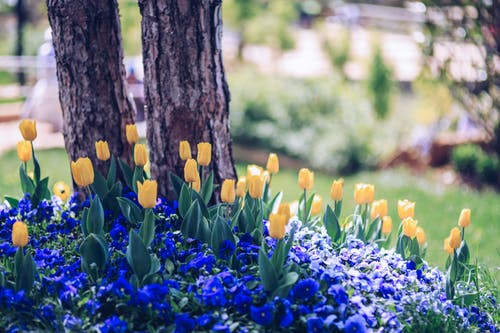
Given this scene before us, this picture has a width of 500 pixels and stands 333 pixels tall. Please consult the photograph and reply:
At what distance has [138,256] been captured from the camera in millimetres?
2506

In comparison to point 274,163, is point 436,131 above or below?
below

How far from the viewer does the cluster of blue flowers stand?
7.78 feet

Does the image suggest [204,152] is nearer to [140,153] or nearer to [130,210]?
[140,153]

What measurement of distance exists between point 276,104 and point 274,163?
512 centimetres

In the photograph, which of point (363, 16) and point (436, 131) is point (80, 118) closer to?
point (436, 131)

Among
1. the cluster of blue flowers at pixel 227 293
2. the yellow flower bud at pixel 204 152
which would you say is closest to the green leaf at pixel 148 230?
the cluster of blue flowers at pixel 227 293

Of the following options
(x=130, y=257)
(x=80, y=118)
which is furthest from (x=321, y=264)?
(x=80, y=118)

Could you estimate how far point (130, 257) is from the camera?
250 centimetres

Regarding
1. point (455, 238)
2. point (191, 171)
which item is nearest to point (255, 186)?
point (191, 171)

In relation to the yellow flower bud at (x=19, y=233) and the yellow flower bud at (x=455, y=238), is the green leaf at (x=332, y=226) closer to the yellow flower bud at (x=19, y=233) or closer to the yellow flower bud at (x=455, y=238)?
the yellow flower bud at (x=455, y=238)

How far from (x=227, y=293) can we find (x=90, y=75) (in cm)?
139

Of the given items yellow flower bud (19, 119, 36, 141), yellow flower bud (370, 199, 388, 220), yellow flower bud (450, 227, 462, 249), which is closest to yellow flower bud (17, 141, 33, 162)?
yellow flower bud (19, 119, 36, 141)

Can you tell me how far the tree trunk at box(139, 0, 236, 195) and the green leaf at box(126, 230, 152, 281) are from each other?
32.9 inches

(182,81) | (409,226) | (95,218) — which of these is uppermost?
(182,81)
